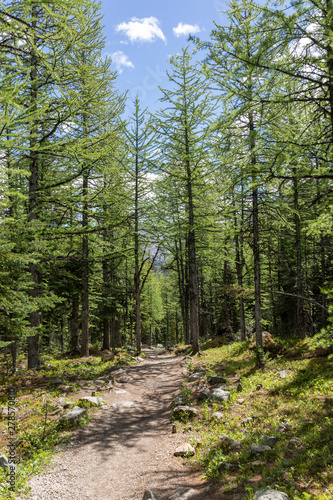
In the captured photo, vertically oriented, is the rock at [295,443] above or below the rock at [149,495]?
above

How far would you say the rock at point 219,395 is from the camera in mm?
7654

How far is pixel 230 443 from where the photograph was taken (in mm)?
5195

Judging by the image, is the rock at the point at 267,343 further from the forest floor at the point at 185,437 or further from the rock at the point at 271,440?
the rock at the point at 271,440

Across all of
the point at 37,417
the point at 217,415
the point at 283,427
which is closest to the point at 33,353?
the point at 37,417

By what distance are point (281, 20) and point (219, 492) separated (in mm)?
7775

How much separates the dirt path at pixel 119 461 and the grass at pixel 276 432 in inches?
23.1

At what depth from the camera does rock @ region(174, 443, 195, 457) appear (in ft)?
17.6

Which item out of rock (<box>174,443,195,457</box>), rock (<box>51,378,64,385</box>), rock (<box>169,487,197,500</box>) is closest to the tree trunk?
rock (<box>51,378,64,385</box>)

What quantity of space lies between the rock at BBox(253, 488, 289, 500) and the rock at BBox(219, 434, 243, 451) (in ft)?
5.62

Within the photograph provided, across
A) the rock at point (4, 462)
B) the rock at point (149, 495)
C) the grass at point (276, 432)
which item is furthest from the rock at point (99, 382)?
the rock at point (149, 495)

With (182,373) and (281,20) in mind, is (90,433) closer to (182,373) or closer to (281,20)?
(182,373)

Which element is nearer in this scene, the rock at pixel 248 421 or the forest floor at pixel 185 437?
the forest floor at pixel 185 437

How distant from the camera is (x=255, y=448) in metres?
4.68

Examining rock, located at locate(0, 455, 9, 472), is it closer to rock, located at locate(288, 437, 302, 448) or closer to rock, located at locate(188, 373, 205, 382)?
rock, located at locate(288, 437, 302, 448)
